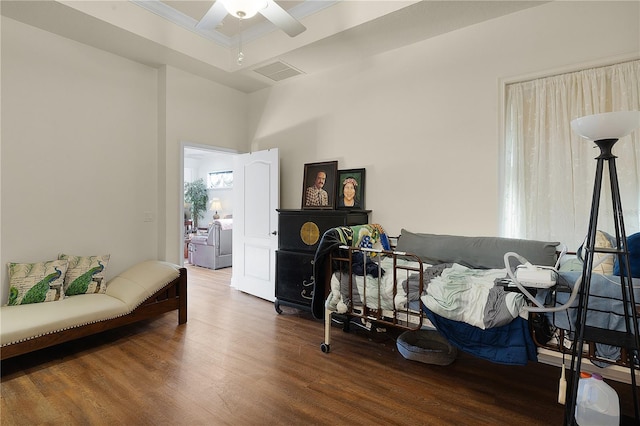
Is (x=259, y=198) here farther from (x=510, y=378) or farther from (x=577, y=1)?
(x=577, y=1)

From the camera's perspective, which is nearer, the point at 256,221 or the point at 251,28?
the point at 251,28

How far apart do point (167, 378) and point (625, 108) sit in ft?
12.5

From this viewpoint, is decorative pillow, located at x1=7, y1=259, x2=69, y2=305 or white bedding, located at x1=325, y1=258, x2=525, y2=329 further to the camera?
decorative pillow, located at x1=7, y1=259, x2=69, y2=305

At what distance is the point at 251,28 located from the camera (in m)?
3.70

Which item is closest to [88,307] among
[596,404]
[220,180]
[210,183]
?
[596,404]

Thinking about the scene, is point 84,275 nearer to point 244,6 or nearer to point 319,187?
point 319,187

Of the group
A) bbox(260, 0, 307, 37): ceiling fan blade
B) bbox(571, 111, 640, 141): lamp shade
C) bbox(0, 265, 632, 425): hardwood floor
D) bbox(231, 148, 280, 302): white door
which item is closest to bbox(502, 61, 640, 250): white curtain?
bbox(571, 111, 640, 141): lamp shade

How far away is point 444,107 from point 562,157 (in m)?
1.09

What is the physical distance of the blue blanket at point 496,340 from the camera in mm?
1808

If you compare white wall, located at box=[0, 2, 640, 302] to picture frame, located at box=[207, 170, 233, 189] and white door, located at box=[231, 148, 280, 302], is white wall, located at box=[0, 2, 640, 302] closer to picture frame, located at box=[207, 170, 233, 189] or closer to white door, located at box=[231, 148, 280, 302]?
white door, located at box=[231, 148, 280, 302]

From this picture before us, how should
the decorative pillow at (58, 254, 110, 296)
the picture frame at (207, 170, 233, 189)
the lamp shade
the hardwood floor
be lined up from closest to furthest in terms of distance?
the lamp shade
the hardwood floor
the decorative pillow at (58, 254, 110, 296)
the picture frame at (207, 170, 233, 189)

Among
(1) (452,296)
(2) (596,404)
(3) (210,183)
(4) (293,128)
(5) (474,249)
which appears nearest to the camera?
(2) (596,404)

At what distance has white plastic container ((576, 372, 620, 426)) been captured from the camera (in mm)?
1607

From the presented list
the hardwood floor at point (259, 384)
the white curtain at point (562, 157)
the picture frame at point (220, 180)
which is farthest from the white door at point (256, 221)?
the picture frame at point (220, 180)
